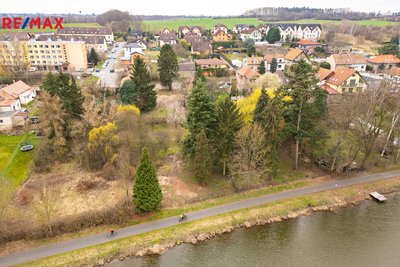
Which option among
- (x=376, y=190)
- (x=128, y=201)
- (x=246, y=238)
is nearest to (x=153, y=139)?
(x=128, y=201)

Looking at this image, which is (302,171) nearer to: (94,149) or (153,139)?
(153,139)

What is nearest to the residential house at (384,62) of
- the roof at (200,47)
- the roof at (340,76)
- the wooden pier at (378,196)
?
the roof at (340,76)

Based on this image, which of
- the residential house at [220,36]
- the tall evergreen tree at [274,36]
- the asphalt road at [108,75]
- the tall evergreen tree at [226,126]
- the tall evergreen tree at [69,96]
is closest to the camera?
the tall evergreen tree at [226,126]

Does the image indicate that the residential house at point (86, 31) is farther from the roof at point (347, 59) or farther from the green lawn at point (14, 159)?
the roof at point (347, 59)

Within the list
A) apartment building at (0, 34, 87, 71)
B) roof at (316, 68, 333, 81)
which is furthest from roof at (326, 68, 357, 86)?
apartment building at (0, 34, 87, 71)

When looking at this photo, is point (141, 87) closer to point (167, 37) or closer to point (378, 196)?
point (378, 196)

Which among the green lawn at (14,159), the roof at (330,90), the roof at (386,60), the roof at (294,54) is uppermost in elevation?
the roof at (294,54)

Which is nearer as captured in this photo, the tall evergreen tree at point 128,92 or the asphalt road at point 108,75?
the tall evergreen tree at point 128,92

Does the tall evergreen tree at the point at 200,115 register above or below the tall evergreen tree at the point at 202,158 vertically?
above
